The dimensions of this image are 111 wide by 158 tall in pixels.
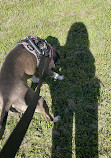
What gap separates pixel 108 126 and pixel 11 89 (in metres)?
2.13

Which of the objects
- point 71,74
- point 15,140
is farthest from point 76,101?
point 15,140

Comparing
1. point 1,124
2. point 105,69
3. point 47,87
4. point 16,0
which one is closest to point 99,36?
point 105,69

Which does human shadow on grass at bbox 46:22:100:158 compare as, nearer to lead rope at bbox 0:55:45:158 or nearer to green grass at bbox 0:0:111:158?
green grass at bbox 0:0:111:158

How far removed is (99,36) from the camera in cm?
457

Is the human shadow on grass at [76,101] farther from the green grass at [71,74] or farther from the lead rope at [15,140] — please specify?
the lead rope at [15,140]

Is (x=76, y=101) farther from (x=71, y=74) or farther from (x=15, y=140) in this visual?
(x=15, y=140)

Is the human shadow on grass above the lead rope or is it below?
below

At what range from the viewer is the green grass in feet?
9.66

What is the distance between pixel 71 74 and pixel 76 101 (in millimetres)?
806

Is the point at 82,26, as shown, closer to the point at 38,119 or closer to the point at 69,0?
the point at 69,0

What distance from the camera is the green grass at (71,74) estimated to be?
116 inches

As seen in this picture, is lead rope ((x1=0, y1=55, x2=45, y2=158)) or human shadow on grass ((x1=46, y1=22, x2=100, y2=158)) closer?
lead rope ((x1=0, y1=55, x2=45, y2=158))

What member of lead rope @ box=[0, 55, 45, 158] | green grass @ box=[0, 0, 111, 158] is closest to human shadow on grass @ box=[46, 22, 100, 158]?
green grass @ box=[0, 0, 111, 158]

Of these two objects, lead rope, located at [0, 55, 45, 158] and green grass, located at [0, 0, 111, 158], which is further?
green grass, located at [0, 0, 111, 158]
